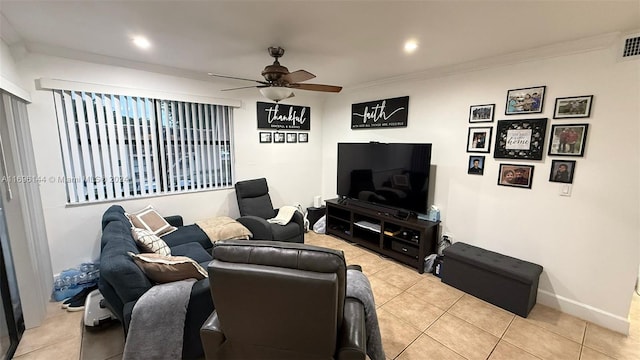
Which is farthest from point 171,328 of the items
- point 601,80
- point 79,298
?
point 601,80

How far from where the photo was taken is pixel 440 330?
2.26 metres

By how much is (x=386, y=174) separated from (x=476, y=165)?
106cm

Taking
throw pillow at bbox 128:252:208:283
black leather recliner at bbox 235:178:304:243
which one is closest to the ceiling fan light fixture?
black leather recliner at bbox 235:178:304:243

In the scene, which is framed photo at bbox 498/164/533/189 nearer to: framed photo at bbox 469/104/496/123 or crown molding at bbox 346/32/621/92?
framed photo at bbox 469/104/496/123

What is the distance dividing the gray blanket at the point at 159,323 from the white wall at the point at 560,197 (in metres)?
3.05

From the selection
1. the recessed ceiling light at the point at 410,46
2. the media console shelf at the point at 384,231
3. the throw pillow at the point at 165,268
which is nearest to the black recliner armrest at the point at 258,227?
the media console shelf at the point at 384,231

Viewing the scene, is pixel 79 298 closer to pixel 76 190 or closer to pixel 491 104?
pixel 76 190

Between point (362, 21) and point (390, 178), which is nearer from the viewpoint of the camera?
point (362, 21)

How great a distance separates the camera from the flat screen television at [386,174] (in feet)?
10.7

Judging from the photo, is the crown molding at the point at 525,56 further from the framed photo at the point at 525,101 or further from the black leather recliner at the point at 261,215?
the black leather recliner at the point at 261,215

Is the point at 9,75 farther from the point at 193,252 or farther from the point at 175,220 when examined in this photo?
the point at 193,252

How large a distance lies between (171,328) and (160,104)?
2729 mm

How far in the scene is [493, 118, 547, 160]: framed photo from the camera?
2.56 metres

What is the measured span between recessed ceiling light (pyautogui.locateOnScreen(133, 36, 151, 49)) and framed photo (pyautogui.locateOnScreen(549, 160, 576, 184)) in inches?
157
